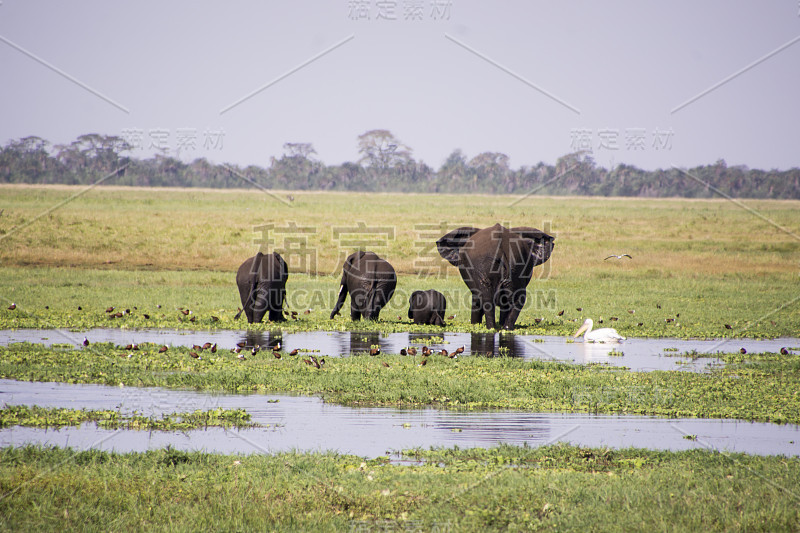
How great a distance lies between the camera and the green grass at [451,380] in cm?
1128

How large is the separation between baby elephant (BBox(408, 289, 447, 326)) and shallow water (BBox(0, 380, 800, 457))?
8.90 metres

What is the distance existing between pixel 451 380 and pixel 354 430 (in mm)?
2909

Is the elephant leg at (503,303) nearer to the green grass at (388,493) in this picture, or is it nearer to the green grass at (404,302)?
the green grass at (404,302)

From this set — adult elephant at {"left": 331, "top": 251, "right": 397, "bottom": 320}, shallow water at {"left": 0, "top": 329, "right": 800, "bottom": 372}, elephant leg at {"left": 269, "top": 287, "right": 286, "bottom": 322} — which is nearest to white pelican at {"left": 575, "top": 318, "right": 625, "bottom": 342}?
shallow water at {"left": 0, "top": 329, "right": 800, "bottom": 372}

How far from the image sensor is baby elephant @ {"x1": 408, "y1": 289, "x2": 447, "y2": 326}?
2012 cm

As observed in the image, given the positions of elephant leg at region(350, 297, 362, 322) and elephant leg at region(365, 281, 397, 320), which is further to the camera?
elephant leg at region(350, 297, 362, 322)

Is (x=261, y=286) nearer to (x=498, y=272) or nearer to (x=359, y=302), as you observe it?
(x=359, y=302)

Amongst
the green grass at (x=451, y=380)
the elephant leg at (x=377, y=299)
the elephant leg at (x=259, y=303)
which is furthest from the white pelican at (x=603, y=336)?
the elephant leg at (x=259, y=303)

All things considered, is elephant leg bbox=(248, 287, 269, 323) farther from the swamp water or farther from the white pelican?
the swamp water

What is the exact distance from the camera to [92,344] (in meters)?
15.1

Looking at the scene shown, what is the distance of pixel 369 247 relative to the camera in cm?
4212

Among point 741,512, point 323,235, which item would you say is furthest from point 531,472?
point 323,235

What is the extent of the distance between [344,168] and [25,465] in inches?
5244

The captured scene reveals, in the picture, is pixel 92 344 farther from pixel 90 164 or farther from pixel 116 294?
pixel 90 164
